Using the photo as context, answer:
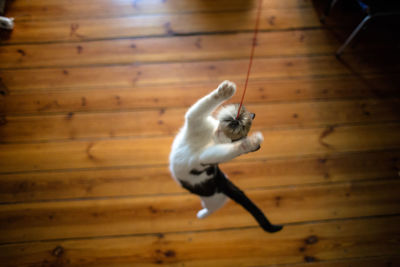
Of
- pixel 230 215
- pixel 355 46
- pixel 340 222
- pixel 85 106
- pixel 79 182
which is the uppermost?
pixel 85 106

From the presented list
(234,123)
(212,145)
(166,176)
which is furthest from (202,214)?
(234,123)

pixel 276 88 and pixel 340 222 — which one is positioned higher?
pixel 276 88

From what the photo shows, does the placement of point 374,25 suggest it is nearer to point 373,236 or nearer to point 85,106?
point 373,236

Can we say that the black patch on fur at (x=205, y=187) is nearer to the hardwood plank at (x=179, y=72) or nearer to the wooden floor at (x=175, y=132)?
the wooden floor at (x=175, y=132)

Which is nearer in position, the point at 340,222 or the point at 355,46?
the point at 340,222

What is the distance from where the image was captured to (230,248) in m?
1.28

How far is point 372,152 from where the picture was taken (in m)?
1.45

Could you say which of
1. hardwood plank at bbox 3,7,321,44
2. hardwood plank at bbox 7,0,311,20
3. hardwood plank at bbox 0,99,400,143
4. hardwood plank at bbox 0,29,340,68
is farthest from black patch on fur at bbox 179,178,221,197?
hardwood plank at bbox 7,0,311,20

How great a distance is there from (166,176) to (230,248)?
522 mm

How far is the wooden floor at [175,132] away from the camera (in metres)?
1.28

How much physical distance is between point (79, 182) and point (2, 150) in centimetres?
50

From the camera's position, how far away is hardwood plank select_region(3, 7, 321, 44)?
64.9 inches

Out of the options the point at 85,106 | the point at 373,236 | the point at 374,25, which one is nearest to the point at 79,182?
the point at 85,106

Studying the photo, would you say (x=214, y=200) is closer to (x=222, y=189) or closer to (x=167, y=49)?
(x=222, y=189)
